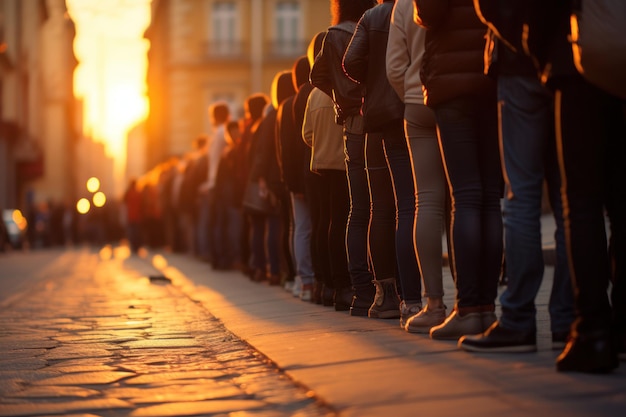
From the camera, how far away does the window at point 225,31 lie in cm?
5125

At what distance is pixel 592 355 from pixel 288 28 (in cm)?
4759

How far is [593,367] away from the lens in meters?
4.25

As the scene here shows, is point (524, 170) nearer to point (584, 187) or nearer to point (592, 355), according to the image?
point (584, 187)

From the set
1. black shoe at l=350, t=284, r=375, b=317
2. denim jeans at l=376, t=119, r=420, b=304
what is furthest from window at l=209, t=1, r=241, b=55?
denim jeans at l=376, t=119, r=420, b=304

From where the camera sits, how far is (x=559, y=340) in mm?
4938

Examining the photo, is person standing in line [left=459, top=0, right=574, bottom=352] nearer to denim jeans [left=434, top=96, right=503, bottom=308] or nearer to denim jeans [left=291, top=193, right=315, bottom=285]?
denim jeans [left=434, top=96, right=503, bottom=308]

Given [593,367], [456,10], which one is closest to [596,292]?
[593,367]

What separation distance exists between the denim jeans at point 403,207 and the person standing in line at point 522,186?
5.43ft

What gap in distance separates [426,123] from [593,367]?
2.05 meters

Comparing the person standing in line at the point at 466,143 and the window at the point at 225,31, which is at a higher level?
the window at the point at 225,31

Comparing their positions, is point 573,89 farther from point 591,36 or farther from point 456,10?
point 456,10

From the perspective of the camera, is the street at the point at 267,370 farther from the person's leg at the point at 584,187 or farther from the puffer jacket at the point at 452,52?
the puffer jacket at the point at 452,52

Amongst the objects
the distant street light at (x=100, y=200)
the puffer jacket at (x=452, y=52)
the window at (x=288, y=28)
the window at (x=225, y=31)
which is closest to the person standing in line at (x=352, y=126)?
the puffer jacket at (x=452, y=52)

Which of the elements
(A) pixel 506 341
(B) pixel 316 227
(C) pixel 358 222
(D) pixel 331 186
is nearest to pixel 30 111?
(B) pixel 316 227
